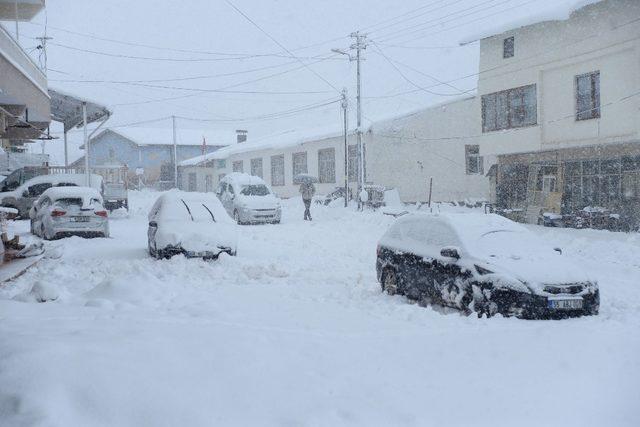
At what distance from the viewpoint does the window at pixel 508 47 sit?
951 inches

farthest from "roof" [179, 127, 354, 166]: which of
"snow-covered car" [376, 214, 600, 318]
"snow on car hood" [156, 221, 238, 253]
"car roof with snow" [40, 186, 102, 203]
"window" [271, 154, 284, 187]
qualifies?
"snow-covered car" [376, 214, 600, 318]

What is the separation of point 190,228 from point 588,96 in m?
16.3

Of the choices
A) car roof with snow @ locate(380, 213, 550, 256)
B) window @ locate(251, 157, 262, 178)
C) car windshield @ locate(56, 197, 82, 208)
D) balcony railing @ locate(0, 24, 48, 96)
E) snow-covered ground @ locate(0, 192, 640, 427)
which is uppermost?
balcony railing @ locate(0, 24, 48, 96)

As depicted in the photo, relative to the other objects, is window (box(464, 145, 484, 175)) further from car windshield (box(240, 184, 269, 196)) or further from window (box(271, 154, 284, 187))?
window (box(271, 154, 284, 187))

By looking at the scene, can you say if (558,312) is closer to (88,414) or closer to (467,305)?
(467,305)

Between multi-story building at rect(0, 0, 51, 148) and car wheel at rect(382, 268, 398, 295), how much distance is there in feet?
27.1

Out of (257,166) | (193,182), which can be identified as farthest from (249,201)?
(193,182)

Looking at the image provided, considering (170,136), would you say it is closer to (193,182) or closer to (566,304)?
(193,182)

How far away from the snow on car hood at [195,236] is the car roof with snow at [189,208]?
281 mm

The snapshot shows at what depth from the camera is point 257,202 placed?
22734mm

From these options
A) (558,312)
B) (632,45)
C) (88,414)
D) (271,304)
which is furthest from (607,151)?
Result: (88,414)

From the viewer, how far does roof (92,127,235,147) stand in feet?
197

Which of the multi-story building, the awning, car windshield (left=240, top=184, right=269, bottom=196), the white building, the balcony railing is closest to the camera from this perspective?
the balcony railing

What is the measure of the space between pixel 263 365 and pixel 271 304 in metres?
3.20
